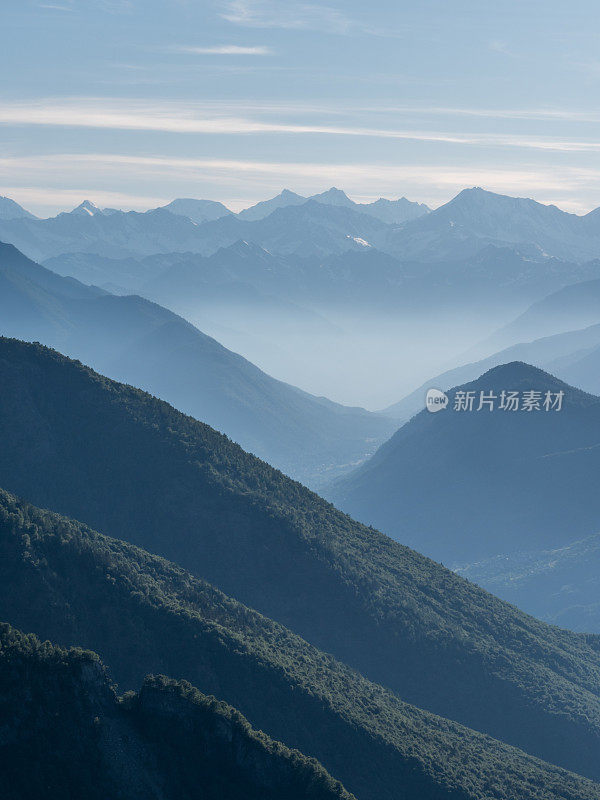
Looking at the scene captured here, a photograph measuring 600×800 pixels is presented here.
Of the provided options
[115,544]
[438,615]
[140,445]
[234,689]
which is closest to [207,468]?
[140,445]

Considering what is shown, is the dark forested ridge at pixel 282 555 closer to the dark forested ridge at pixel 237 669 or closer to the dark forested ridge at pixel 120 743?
the dark forested ridge at pixel 237 669

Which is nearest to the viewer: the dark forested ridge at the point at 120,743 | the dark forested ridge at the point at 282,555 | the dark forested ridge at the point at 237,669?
the dark forested ridge at the point at 120,743

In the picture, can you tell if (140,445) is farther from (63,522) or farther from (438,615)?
(438,615)

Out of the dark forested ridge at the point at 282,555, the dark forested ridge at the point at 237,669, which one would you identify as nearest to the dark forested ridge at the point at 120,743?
A: the dark forested ridge at the point at 237,669

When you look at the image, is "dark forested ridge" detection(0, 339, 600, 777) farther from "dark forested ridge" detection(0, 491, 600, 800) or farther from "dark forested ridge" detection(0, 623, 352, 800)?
"dark forested ridge" detection(0, 623, 352, 800)

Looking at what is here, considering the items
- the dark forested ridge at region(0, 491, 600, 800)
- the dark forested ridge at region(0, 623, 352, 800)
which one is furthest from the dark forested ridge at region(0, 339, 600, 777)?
the dark forested ridge at region(0, 623, 352, 800)

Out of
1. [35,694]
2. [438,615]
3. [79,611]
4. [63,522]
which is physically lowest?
[35,694]
